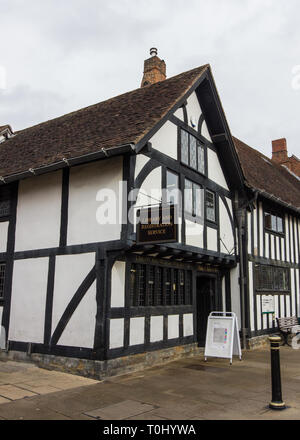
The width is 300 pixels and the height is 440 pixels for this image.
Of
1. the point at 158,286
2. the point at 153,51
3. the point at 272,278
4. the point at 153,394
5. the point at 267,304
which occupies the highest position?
the point at 153,51

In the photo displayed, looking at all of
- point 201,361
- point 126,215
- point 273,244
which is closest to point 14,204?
point 126,215

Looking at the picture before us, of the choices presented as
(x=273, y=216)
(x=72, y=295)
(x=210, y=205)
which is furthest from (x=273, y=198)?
(x=72, y=295)

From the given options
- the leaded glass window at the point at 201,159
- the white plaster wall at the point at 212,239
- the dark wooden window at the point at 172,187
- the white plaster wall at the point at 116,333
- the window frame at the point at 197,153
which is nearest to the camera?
Answer: the white plaster wall at the point at 116,333

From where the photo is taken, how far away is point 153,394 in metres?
6.71

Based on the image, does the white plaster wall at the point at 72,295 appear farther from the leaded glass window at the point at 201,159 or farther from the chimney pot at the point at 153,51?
the chimney pot at the point at 153,51

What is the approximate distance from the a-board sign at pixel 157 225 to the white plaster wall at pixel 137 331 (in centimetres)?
208

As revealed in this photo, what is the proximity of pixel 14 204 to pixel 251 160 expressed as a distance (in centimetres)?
1085

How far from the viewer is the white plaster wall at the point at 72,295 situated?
8.30 m

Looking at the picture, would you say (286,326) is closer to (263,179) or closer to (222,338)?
(222,338)

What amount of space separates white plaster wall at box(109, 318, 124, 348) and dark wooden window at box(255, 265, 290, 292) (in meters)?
6.47

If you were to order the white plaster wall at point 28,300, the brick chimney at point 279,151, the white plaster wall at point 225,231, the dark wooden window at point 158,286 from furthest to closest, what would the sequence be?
the brick chimney at point 279,151, the white plaster wall at point 225,231, the white plaster wall at point 28,300, the dark wooden window at point 158,286

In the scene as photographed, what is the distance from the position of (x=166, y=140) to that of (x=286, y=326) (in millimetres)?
8181

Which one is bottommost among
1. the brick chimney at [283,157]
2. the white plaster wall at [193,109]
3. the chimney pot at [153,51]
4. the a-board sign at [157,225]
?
the a-board sign at [157,225]

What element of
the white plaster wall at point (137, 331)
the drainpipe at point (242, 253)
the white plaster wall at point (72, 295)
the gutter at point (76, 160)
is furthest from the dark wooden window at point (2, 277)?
the drainpipe at point (242, 253)
